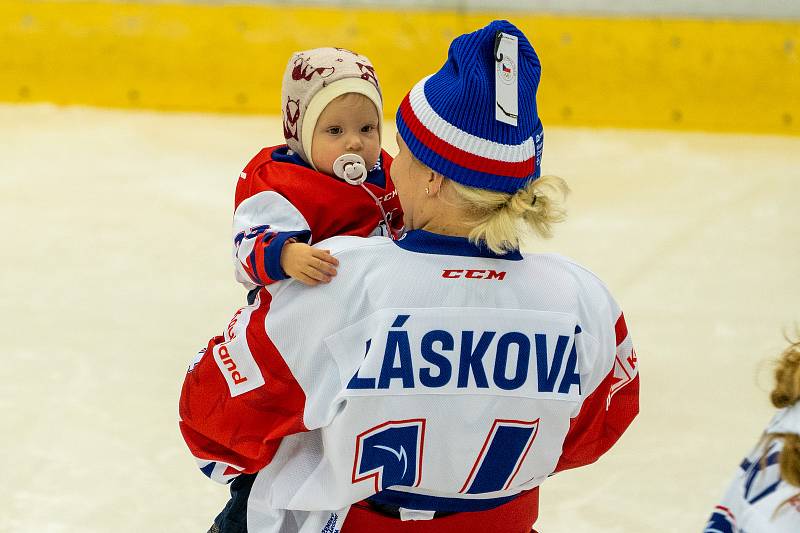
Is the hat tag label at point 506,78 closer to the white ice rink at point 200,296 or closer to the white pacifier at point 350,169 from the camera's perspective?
the white pacifier at point 350,169

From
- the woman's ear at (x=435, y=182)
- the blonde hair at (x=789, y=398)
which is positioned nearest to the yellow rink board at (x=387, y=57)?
the woman's ear at (x=435, y=182)

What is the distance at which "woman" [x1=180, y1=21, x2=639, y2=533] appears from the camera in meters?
1.57

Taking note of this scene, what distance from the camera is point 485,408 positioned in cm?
161

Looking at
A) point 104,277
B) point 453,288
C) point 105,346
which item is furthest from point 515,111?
point 104,277

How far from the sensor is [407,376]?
5.16 ft

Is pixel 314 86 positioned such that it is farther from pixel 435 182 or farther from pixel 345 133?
pixel 435 182

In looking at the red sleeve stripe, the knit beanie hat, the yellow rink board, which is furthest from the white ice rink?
the knit beanie hat

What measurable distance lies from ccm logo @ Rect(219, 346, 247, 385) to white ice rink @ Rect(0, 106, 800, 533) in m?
1.09

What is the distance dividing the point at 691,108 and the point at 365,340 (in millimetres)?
4825

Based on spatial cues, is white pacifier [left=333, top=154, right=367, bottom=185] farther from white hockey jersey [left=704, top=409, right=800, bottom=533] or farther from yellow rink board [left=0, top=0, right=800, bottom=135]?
yellow rink board [left=0, top=0, right=800, bottom=135]

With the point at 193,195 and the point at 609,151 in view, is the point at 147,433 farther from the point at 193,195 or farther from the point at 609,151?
the point at 609,151

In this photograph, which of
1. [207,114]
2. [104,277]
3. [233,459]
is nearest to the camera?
[233,459]

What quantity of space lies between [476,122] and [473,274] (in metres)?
0.20

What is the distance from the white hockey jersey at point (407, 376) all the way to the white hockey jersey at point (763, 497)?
334 millimetres
